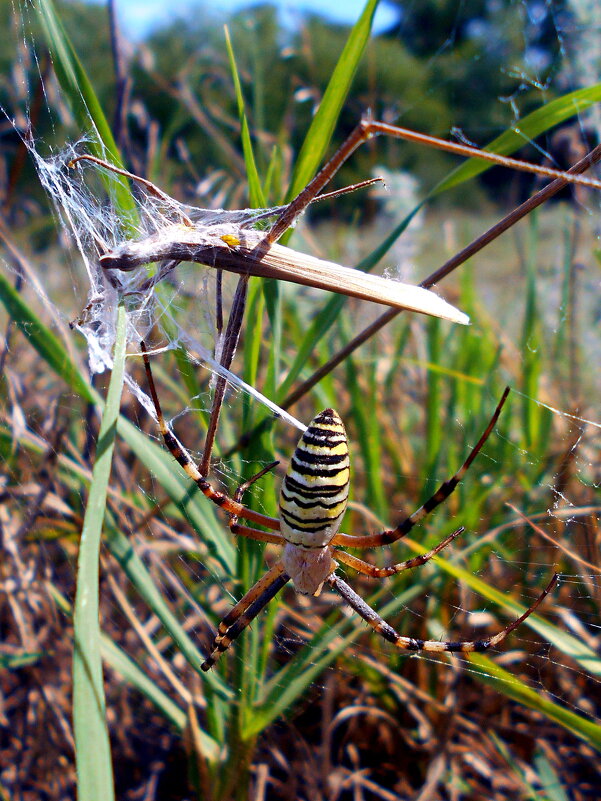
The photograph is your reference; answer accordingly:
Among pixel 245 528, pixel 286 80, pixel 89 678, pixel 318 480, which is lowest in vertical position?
pixel 89 678

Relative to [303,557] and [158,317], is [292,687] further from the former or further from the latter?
[158,317]

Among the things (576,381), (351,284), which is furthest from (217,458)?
(576,381)

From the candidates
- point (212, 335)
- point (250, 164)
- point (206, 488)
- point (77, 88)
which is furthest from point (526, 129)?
point (206, 488)

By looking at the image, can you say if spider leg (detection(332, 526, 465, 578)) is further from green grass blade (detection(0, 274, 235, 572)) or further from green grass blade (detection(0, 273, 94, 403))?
green grass blade (detection(0, 273, 94, 403))

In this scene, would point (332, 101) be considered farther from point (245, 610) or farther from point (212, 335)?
point (245, 610)

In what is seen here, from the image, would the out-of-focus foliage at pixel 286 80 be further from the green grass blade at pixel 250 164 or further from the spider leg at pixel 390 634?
the spider leg at pixel 390 634

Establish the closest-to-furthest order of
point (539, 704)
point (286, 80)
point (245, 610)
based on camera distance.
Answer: point (539, 704)
point (245, 610)
point (286, 80)

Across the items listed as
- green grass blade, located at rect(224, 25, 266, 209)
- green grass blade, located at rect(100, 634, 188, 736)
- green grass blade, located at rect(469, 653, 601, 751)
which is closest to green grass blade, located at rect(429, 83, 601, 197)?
green grass blade, located at rect(224, 25, 266, 209)
